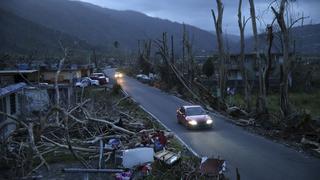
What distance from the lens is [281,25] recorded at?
3045 centimetres

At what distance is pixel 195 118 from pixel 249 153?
27.3ft

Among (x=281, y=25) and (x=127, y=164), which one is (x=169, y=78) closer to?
(x=281, y=25)

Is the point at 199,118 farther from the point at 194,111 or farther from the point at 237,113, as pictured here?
the point at 237,113

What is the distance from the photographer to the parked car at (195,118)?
29328 mm

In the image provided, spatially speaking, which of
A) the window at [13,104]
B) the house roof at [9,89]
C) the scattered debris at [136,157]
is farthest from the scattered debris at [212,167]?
the window at [13,104]

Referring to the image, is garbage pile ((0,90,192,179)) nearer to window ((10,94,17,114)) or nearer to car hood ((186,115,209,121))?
car hood ((186,115,209,121))

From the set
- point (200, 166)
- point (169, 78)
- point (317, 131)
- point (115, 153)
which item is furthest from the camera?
point (169, 78)

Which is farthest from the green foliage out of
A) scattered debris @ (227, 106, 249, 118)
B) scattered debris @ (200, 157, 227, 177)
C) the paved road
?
scattered debris @ (200, 157, 227, 177)

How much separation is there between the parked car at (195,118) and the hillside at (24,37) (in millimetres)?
81482

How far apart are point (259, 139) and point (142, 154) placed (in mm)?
9379

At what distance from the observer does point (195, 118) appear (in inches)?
1164

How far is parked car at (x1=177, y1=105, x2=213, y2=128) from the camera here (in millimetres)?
29328

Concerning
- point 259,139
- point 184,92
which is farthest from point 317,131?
point 184,92

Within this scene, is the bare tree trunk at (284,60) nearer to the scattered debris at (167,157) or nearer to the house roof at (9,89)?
the scattered debris at (167,157)
